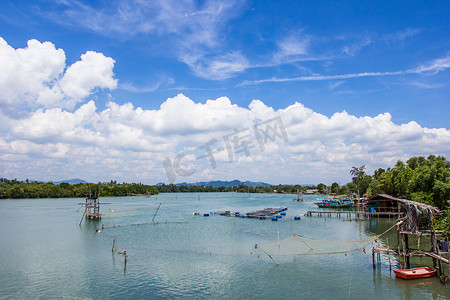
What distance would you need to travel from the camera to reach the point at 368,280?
1859 centimetres

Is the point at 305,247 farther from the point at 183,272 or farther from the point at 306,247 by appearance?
the point at 183,272

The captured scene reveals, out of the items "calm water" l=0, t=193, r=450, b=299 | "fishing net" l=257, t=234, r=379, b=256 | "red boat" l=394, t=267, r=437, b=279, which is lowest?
"calm water" l=0, t=193, r=450, b=299

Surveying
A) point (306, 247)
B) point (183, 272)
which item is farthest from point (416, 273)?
point (183, 272)

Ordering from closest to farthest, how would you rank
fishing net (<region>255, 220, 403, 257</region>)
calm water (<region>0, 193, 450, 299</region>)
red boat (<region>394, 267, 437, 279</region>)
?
calm water (<region>0, 193, 450, 299</region>), red boat (<region>394, 267, 437, 279</region>), fishing net (<region>255, 220, 403, 257</region>)

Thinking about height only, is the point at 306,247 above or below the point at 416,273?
below

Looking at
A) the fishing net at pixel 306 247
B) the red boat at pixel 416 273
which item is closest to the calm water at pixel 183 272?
the red boat at pixel 416 273

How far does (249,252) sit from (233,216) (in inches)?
1234

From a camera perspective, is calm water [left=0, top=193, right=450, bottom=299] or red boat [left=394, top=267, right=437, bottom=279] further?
red boat [left=394, top=267, right=437, bottom=279]

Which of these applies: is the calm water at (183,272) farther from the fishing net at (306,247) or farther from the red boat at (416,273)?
the fishing net at (306,247)

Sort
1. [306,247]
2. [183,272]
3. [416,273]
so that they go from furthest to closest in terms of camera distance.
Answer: [306,247]
[183,272]
[416,273]

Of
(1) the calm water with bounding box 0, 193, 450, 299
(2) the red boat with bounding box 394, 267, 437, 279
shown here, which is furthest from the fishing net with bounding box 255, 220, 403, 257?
(2) the red boat with bounding box 394, 267, 437, 279

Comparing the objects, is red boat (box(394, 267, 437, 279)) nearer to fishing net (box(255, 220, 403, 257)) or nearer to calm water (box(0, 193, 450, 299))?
calm water (box(0, 193, 450, 299))

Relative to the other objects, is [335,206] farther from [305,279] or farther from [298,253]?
[305,279]

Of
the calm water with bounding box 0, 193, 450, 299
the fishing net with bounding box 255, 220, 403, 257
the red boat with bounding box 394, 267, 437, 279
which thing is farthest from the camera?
the fishing net with bounding box 255, 220, 403, 257
